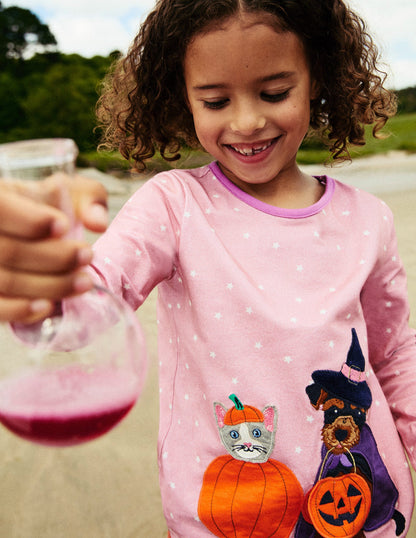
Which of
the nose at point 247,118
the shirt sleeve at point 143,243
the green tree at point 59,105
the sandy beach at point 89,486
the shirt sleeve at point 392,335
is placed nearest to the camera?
the shirt sleeve at point 143,243

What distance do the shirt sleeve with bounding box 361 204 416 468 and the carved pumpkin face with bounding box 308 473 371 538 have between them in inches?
6.2

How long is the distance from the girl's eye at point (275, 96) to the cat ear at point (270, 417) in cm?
53

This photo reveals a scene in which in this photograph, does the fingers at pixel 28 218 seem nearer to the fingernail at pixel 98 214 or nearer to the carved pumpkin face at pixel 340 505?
the fingernail at pixel 98 214

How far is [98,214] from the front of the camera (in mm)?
397

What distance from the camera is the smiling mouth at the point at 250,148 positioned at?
94 centimetres

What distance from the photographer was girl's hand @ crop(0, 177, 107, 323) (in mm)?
347

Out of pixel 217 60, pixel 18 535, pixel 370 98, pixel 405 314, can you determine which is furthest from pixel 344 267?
pixel 18 535

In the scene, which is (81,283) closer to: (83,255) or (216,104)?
(83,255)

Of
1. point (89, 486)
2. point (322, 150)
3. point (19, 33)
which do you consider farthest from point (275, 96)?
point (19, 33)

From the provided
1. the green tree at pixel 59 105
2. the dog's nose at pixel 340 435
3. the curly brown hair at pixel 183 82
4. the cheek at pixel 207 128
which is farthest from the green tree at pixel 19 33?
the dog's nose at pixel 340 435

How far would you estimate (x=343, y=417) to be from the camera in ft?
3.07

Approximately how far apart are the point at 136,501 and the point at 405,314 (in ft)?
3.16

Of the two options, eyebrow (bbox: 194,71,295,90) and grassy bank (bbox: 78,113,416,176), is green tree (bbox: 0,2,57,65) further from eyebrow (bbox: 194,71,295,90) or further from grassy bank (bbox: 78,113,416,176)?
eyebrow (bbox: 194,71,295,90)

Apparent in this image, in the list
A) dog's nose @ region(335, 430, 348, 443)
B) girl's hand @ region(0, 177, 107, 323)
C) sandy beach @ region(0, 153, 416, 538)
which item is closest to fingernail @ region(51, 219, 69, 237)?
girl's hand @ region(0, 177, 107, 323)
